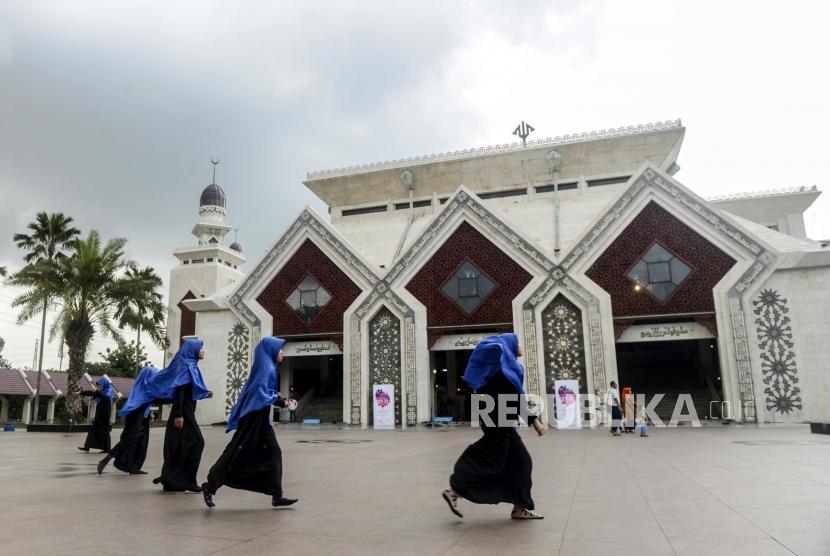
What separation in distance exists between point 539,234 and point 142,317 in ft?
63.2

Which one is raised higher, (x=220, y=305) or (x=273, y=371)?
(x=220, y=305)

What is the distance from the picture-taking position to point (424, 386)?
81.5 feet

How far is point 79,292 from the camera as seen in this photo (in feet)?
86.5

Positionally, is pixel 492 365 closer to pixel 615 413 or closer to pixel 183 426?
pixel 183 426

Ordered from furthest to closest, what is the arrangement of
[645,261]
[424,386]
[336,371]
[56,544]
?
1. [336,371]
2. [424,386]
3. [645,261]
4. [56,544]

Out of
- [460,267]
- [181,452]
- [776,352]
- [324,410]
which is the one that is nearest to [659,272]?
[776,352]

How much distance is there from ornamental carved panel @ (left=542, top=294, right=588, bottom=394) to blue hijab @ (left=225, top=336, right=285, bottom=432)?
59.7 feet

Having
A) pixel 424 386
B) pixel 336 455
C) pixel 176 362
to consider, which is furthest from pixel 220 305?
pixel 176 362

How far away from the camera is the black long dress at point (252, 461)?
19.8ft

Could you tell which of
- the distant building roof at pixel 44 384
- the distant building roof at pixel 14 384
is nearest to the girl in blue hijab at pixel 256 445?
the distant building roof at pixel 14 384

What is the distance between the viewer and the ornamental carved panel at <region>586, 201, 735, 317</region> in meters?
22.4

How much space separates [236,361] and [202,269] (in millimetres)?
16479

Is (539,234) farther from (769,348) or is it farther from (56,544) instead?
(56,544)

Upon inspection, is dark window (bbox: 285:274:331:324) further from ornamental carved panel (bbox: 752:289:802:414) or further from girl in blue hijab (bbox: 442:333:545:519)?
girl in blue hijab (bbox: 442:333:545:519)
